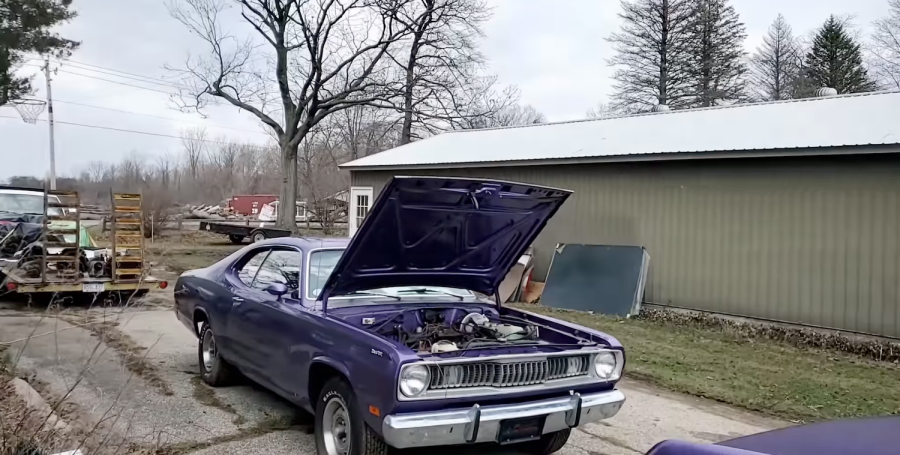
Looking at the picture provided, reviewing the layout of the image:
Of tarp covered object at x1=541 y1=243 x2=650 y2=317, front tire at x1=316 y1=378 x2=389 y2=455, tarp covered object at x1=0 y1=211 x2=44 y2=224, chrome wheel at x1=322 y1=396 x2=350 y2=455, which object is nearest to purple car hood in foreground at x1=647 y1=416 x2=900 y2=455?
front tire at x1=316 y1=378 x2=389 y2=455

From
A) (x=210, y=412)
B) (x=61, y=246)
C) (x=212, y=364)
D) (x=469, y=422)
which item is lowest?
(x=210, y=412)

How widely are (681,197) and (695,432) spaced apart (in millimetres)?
6432

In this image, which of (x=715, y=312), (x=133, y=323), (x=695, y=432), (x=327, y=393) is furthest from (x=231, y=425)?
(x=715, y=312)

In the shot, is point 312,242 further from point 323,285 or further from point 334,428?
point 334,428

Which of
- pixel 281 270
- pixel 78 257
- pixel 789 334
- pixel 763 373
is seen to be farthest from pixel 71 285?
pixel 789 334

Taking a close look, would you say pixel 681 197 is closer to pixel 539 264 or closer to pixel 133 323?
pixel 539 264

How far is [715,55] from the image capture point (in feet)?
118

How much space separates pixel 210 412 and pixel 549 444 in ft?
9.15

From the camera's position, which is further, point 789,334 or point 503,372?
point 789,334

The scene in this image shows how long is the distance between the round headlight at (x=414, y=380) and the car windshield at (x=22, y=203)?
460 inches

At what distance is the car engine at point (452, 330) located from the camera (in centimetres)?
453

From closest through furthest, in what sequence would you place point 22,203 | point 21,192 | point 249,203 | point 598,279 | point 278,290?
point 278,290
point 598,279
point 22,203
point 21,192
point 249,203

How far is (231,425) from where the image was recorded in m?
5.15

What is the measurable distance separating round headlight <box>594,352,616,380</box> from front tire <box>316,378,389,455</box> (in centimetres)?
149
